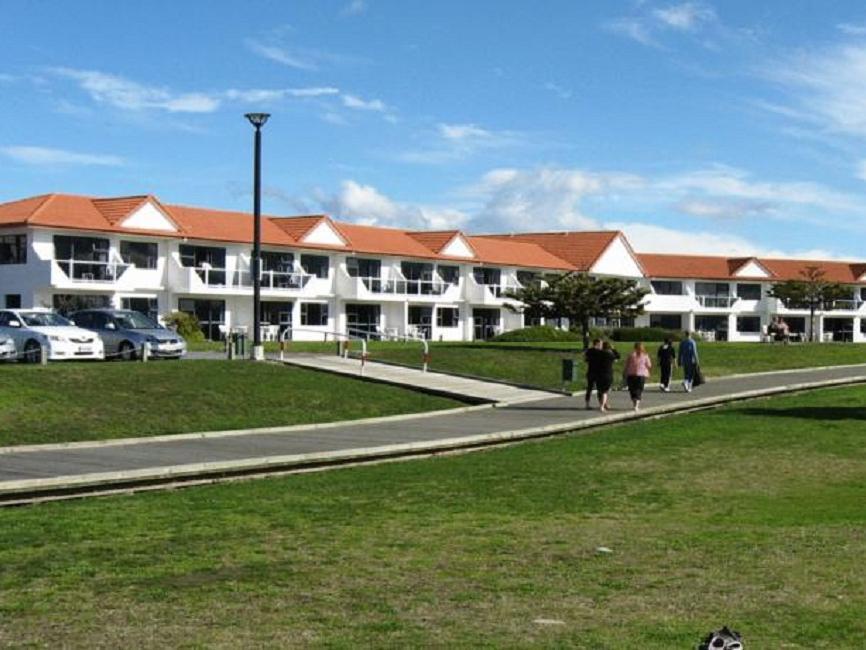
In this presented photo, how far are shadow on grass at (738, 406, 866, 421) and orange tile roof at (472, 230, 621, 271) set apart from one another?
2125 inches

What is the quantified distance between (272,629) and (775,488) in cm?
961

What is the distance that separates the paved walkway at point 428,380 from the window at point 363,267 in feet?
98.0

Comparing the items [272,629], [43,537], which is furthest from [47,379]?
[272,629]

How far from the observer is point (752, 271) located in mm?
96062

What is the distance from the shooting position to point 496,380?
3519 cm

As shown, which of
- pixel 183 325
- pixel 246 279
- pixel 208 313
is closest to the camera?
pixel 183 325

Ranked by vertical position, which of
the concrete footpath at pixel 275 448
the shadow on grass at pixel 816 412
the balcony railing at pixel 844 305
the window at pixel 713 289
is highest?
the window at pixel 713 289

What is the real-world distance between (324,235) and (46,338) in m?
35.3

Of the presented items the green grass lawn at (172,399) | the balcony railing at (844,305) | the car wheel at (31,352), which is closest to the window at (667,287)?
the balcony railing at (844,305)

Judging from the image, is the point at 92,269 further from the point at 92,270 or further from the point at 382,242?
the point at 382,242

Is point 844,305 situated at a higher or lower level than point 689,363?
higher

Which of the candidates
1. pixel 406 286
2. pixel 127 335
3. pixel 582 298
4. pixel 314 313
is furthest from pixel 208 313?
pixel 127 335

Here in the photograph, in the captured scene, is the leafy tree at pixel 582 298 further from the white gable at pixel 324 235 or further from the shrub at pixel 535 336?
the white gable at pixel 324 235

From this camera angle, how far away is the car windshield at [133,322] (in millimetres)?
35438
